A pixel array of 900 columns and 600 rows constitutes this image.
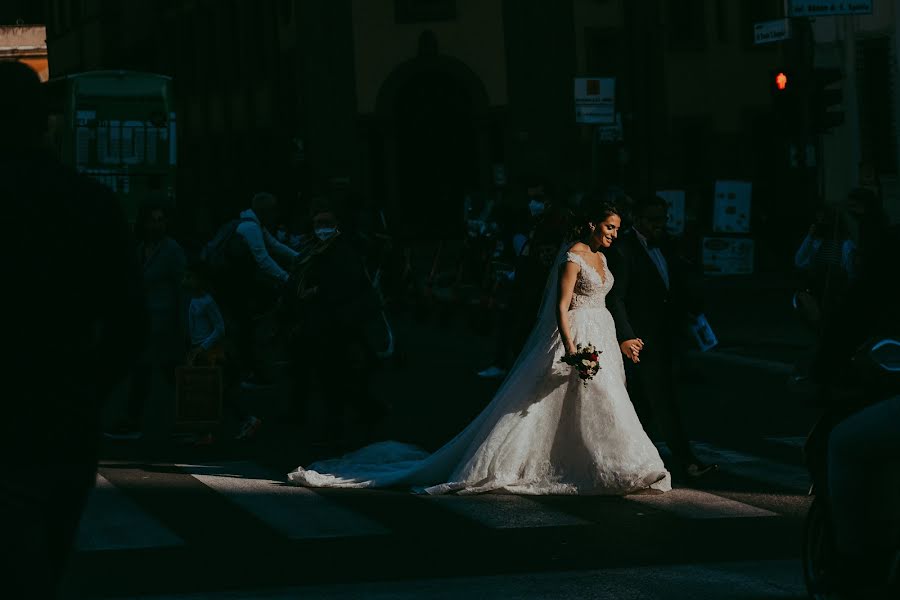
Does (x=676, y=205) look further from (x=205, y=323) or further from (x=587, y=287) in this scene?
(x=587, y=287)

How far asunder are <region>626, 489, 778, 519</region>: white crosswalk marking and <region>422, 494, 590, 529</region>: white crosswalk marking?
0.58 metres

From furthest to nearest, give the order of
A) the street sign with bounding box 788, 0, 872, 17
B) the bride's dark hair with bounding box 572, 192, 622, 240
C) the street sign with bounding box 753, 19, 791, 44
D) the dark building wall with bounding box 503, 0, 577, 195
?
the dark building wall with bounding box 503, 0, 577, 195 < the street sign with bounding box 753, 19, 791, 44 < the street sign with bounding box 788, 0, 872, 17 < the bride's dark hair with bounding box 572, 192, 622, 240

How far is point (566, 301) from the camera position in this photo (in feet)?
35.8

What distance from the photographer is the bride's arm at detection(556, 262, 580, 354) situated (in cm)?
1077

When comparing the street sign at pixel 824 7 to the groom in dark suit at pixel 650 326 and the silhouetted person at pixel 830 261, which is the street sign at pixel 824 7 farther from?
the groom in dark suit at pixel 650 326

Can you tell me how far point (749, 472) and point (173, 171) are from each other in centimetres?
2790

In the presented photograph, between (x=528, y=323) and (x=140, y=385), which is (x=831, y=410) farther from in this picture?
(x=528, y=323)

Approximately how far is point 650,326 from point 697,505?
1631 millimetres

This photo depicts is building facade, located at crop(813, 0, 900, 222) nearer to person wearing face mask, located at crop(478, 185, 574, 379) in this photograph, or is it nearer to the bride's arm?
person wearing face mask, located at crop(478, 185, 574, 379)

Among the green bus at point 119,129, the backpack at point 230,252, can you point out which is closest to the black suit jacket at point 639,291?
the backpack at point 230,252

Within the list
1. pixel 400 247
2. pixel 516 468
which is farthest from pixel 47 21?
pixel 516 468

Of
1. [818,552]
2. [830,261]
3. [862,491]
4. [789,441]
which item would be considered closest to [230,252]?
[830,261]

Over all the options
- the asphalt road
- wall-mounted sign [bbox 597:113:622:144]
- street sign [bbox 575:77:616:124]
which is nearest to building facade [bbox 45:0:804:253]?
wall-mounted sign [bbox 597:113:622:144]

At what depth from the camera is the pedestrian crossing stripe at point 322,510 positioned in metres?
9.36
